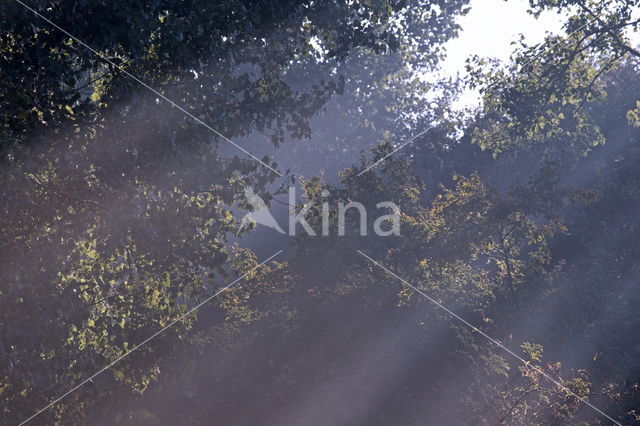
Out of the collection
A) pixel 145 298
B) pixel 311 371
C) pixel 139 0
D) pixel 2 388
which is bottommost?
pixel 311 371

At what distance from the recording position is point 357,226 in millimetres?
15516

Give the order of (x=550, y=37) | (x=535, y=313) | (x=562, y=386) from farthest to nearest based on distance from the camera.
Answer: (x=535, y=313) < (x=550, y=37) < (x=562, y=386)

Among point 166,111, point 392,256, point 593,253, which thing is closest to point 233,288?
point 392,256

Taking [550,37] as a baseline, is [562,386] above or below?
below

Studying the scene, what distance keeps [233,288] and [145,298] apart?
7109 millimetres

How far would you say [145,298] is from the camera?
864 cm

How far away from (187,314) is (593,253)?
17190 millimetres

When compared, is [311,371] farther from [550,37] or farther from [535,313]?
→ [550,37]

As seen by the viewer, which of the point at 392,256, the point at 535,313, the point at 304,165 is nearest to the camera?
the point at 392,256

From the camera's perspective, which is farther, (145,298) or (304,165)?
(304,165)

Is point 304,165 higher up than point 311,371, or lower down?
higher up

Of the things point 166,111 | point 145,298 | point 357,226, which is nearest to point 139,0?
point 166,111

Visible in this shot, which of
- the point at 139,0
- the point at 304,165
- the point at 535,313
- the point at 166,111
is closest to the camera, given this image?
the point at 139,0

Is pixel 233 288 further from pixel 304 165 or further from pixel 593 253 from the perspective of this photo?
pixel 304 165
